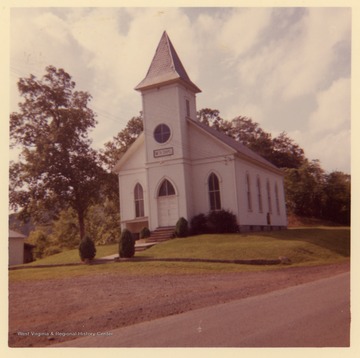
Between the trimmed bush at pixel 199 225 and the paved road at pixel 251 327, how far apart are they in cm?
1705

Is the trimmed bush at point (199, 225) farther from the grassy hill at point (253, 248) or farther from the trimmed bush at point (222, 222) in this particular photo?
the grassy hill at point (253, 248)

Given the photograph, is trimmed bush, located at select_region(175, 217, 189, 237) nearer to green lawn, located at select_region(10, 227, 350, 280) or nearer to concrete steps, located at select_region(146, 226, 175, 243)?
concrete steps, located at select_region(146, 226, 175, 243)

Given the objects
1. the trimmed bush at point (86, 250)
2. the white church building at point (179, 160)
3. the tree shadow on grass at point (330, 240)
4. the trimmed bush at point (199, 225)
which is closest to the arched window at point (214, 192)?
the white church building at point (179, 160)

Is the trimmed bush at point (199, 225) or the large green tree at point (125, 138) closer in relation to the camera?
the trimmed bush at point (199, 225)

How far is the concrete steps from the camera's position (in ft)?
88.1

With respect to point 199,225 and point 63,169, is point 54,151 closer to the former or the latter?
point 63,169

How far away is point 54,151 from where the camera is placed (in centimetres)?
3219

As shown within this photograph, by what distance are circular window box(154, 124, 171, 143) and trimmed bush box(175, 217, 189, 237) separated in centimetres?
547

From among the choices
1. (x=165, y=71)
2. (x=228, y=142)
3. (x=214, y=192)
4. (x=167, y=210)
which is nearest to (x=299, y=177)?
(x=228, y=142)

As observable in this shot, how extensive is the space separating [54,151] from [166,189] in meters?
9.38

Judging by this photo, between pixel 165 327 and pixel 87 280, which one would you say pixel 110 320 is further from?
pixel 87 280

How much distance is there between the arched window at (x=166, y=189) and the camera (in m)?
28.7

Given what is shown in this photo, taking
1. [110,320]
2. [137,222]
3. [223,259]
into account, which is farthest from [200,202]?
[110,320]

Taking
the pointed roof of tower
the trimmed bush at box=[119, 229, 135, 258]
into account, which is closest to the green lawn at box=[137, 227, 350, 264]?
the trimmed bush at box=[119, 229, 135, 258]
